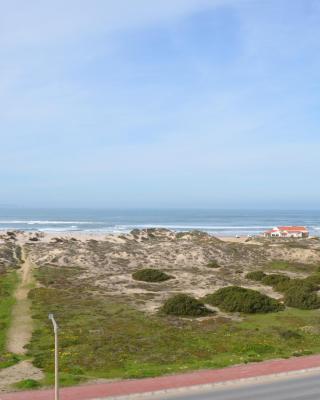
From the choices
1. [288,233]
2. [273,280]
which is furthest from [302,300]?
[288,233]

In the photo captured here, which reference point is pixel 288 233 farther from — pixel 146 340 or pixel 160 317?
pixel 146 340

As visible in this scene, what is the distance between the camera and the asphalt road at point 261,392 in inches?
631

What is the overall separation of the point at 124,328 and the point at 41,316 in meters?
6.05

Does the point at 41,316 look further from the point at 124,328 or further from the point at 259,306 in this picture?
the point at 259,306

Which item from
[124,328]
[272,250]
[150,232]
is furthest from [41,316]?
[150,232]

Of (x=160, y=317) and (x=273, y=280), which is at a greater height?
(x=273, y=280)

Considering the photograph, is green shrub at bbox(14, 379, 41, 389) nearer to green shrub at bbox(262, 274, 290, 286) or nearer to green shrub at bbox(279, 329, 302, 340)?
green shrub at bbox(279, 329, 302, 340)

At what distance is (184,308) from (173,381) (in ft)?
40.5

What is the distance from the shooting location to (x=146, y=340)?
24000 mm

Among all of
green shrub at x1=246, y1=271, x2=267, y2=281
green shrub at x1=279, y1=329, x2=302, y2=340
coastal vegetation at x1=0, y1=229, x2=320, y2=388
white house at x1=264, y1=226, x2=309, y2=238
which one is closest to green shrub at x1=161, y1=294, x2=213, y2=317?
coastal vegetation at x1=0, y1=229, x2=320, y2=388

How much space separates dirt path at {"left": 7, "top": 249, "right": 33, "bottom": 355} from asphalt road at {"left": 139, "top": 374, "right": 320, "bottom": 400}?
362 inches

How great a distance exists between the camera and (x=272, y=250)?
6425 cm

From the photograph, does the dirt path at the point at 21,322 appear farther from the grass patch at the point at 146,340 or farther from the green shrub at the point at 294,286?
the green shrub at the point at 294,286

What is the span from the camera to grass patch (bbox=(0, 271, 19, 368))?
20819mm
